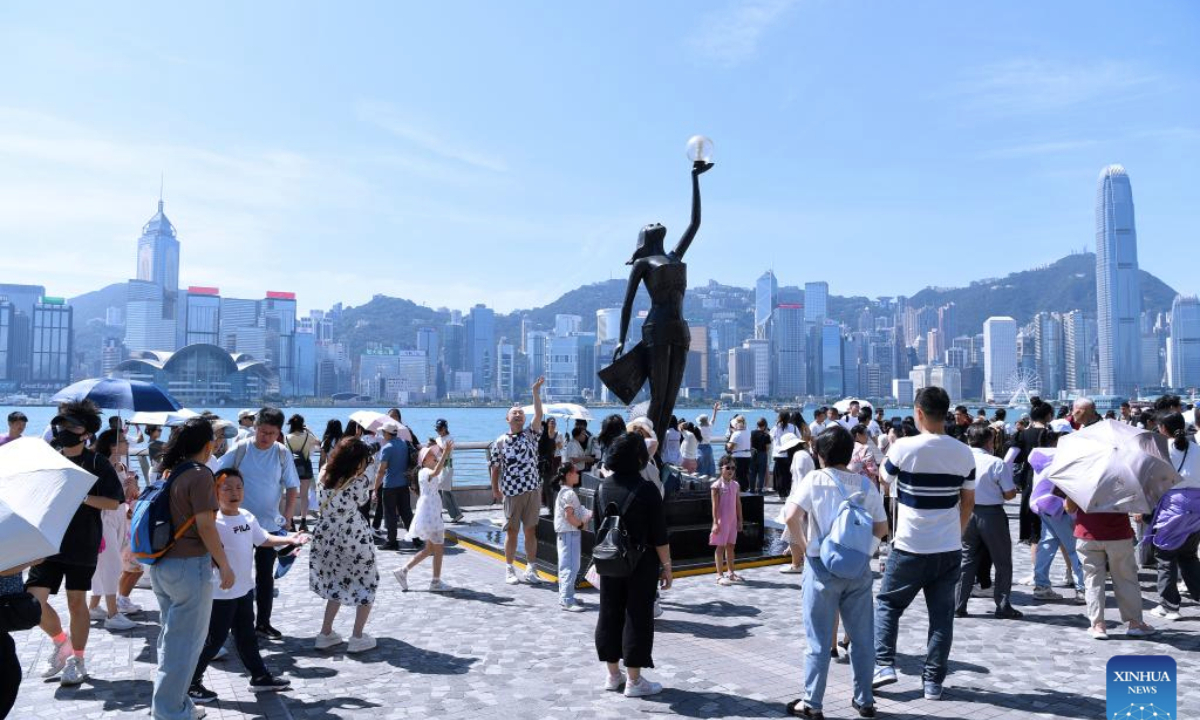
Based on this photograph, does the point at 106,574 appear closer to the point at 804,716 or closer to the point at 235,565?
the point at 235,565

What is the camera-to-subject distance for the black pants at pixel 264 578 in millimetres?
5758

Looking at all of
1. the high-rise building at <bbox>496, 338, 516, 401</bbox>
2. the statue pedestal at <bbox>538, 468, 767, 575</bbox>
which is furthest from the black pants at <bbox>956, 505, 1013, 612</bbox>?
the high-rise building at <bbox>496, 338, 516, 401</bbox>

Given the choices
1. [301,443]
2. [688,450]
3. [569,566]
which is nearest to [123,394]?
[301,443]

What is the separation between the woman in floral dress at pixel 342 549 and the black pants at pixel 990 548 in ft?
14.8

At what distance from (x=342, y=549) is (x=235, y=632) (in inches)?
39.1

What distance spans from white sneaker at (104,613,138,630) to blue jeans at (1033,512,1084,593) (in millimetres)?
7399

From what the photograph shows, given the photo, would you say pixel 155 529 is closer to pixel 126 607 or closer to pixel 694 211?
pixel 126 607

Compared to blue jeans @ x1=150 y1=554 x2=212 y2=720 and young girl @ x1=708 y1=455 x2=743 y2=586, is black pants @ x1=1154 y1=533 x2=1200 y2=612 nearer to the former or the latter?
young girl @ x1=708 y1=455 x2=743 y2=586

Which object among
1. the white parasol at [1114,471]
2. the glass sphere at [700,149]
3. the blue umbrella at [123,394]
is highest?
the glass sphere at [700,149]

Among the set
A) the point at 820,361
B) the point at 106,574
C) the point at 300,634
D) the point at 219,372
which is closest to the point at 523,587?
the point at 300,634

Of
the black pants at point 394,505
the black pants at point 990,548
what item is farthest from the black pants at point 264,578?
the black pants at point 990,548

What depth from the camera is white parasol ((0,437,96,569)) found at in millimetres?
2875

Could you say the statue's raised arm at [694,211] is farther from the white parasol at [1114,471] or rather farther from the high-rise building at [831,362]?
the high-rise building at [831,362]

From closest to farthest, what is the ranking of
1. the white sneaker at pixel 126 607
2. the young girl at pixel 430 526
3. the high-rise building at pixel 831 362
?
the white sneaker at pixel 126 607
the young girl at pixel 430 526
the high-rise building at pixel 831 362
